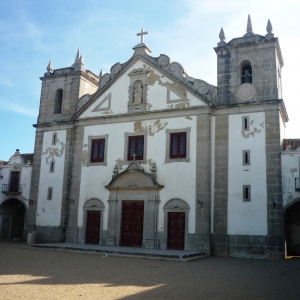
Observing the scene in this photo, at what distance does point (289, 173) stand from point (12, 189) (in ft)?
60.6

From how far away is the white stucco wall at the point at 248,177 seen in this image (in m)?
18.8

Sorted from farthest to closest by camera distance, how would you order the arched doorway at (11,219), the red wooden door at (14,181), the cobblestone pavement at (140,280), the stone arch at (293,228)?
the arched doorway at (11,219) < the red wooden door at (14,181) < the stone arch at (293,228) < the cobblestone pavement at (140,280)

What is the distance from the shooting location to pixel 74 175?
23.6 meters

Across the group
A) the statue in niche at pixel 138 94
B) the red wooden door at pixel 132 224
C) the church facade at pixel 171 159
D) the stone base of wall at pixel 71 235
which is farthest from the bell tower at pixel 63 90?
the red wooden door at pixel 132 224

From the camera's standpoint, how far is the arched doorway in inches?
1089

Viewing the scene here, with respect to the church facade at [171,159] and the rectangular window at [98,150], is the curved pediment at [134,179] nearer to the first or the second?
the church facade at [171,159]

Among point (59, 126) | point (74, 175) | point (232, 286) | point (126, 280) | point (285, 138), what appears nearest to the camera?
point (232, 286)

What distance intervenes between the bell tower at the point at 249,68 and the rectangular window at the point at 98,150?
7521mm

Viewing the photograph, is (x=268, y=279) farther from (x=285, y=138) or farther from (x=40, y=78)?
(x=40, y=78)

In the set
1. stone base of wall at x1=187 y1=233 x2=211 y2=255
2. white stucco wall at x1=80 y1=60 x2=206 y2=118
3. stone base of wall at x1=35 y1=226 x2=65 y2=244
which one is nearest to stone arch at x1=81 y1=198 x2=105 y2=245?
stone base of wall at x1=35 y1=226 x2=65 y2=244

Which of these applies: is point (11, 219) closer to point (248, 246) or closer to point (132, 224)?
point (132, 224)

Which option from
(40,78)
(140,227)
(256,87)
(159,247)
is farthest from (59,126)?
(256,87)

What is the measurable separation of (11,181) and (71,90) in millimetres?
7862

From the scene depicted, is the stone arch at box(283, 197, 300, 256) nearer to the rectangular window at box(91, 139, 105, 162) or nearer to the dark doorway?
the dark doorway
